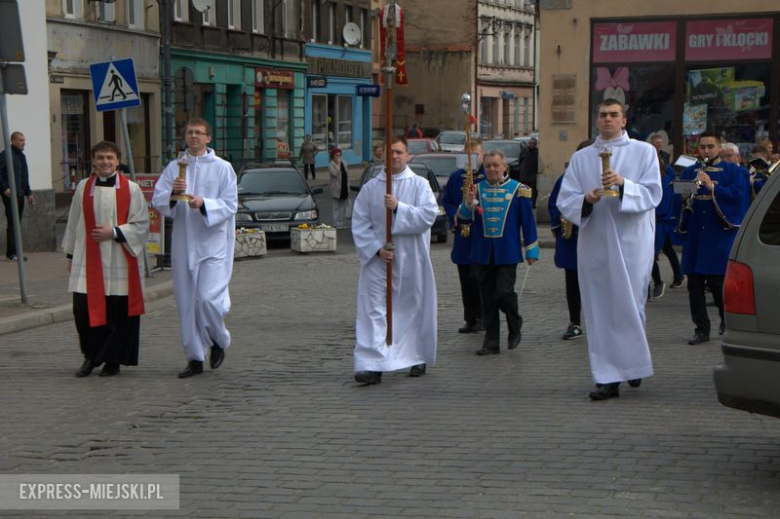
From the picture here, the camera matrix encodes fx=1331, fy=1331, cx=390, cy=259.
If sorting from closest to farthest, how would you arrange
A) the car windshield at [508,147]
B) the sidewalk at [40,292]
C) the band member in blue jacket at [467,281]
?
the band member in blue jacket at [467,281] < the sidewalk at [40,292] < the car windshield at [508,147]

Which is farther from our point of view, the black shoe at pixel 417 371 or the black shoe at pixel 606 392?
the black shoe at pixel 417 371

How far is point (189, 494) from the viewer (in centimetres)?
639

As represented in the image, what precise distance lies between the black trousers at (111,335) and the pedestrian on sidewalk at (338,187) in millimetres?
16232

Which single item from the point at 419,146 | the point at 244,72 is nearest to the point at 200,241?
the point at 419,146

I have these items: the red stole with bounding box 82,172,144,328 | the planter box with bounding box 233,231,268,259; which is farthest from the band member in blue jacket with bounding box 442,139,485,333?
the planter box with bounding box 233,231,268,259

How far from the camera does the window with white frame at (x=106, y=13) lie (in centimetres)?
3416

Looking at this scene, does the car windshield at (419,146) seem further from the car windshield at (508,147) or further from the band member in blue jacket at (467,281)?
the band member in blue jacket at (467,281)

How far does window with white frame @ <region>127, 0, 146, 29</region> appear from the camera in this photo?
3628cm

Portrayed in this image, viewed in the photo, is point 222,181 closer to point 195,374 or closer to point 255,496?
point 195,374

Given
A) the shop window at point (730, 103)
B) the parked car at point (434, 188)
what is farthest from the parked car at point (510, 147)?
the shop window at point (730, 103)

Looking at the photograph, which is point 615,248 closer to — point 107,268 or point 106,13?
point 107,268

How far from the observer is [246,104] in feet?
142

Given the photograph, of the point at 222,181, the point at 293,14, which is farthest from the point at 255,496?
the point at 293,14

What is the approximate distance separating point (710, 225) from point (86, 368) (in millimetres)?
5257
